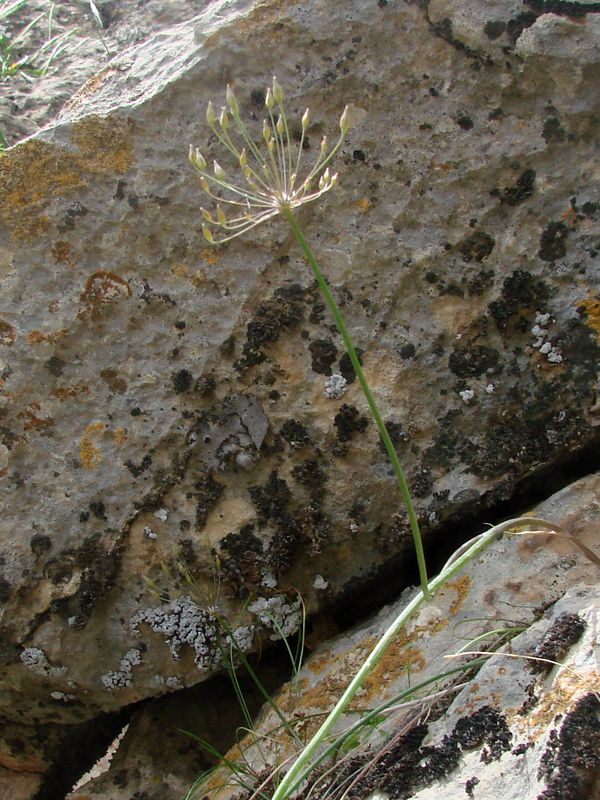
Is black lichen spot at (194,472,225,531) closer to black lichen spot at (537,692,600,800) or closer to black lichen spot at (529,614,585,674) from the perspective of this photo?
black lichen spot at (529,614,585,674)

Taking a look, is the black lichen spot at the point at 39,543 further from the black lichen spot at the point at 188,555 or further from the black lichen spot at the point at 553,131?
the black lichen spot at the point at 553,131

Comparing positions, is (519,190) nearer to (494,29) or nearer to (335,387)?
(494,29)

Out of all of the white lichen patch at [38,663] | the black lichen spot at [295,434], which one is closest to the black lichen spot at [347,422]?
the black lichen spot at [295,434]

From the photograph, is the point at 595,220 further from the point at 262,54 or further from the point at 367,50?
the point at 262,54

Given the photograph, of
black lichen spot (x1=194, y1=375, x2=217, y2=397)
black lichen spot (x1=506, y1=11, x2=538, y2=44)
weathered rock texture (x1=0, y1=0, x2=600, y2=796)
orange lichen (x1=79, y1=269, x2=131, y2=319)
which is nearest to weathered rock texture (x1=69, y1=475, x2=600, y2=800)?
weathered rock texture (x1=0, y1=0, x2=600, y2=796)

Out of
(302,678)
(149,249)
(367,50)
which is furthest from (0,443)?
(367,50)
